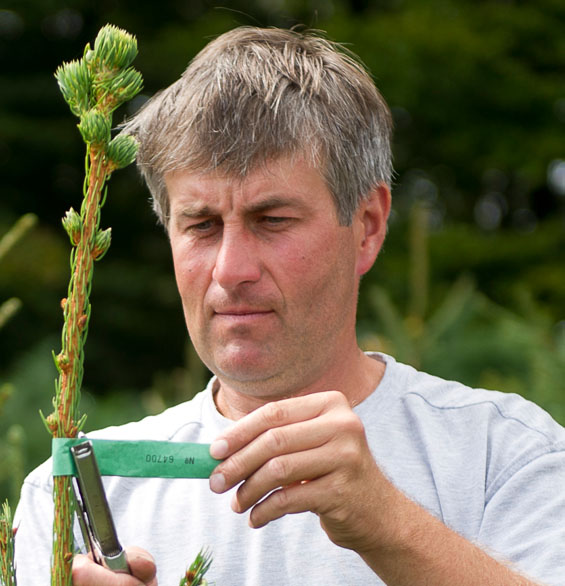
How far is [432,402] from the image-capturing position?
243 centimetres

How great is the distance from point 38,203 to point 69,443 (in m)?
13.3

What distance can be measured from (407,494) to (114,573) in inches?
41.2

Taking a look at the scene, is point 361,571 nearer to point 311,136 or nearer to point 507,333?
point 311,136

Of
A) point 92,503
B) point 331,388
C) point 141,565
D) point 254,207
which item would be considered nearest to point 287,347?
point 331,388

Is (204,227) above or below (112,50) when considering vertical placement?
below

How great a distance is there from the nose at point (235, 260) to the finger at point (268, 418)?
0.65 meters

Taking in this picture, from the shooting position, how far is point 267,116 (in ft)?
7.44

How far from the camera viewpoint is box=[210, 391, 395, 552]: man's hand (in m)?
1.44

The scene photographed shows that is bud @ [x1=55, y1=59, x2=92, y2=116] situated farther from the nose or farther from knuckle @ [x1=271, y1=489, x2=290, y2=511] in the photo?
the nose

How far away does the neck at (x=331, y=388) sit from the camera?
2383 millimetres

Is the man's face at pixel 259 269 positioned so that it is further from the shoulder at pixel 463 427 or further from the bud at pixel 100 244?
the bud at pixel 100 244

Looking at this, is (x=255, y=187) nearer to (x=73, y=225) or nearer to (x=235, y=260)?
(x=235, y=260)

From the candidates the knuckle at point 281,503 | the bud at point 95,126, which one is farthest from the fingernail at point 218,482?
the bud at point 95,126

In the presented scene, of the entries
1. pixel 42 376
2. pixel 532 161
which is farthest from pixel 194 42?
pixel 42 376
